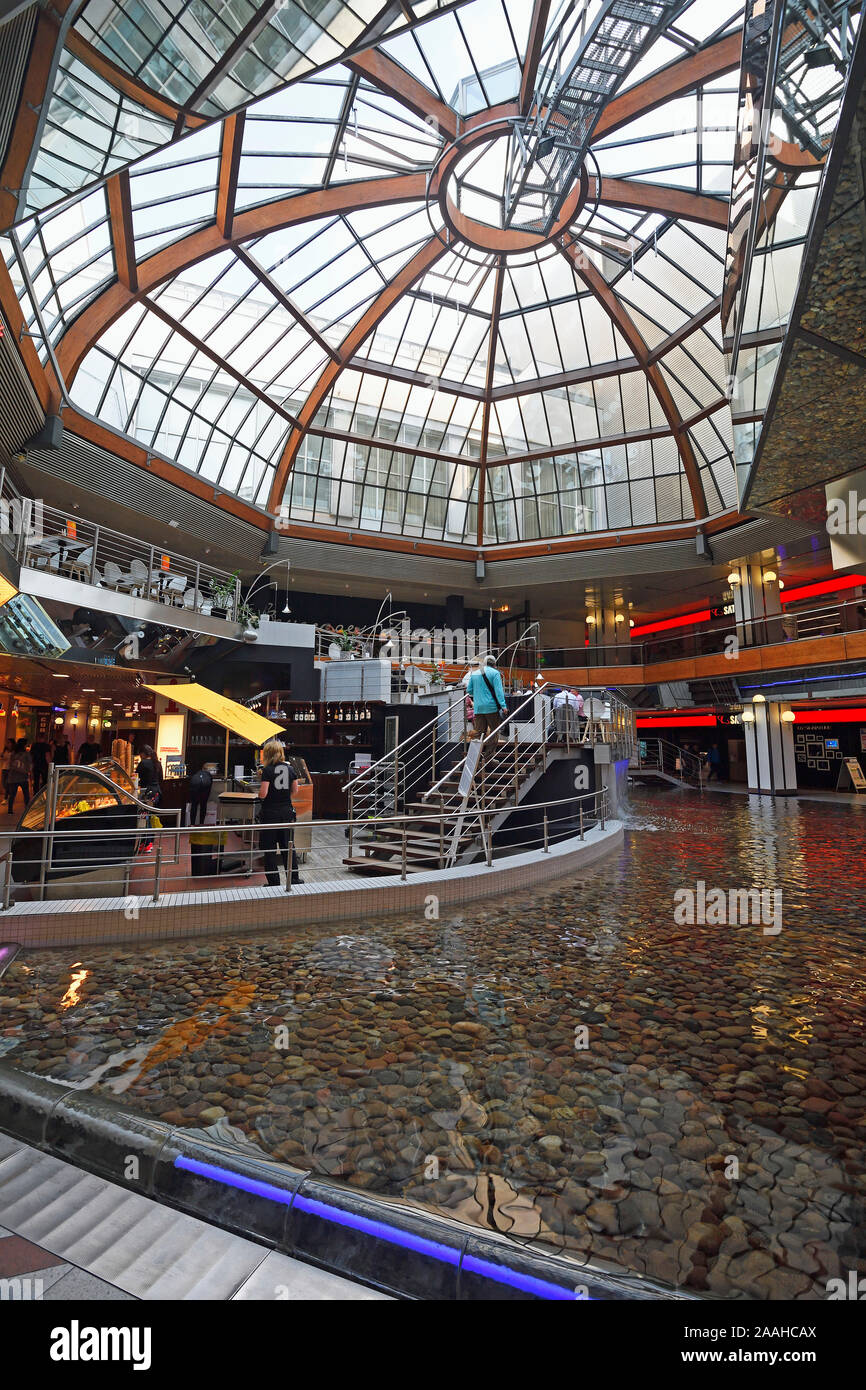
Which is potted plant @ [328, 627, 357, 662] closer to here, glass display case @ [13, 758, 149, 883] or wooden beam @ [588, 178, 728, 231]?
glass display case @ [13, 758, 149, 883]

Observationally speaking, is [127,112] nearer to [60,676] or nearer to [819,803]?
[60,676]

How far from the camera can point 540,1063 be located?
391 cm

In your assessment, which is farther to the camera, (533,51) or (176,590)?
(176,590)

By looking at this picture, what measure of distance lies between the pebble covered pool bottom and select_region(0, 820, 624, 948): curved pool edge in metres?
0.27

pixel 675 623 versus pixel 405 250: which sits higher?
pixel 405 250

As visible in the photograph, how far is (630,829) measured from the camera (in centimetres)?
1462

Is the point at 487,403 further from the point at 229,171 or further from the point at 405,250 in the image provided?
the point at 229,171

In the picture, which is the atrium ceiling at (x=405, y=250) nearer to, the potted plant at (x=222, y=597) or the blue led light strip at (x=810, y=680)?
the potted plant at (x=222, y=597)

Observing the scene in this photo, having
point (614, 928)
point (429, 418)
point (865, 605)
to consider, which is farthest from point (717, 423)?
point (614, 928)

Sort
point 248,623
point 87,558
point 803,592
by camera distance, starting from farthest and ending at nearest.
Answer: point 803,592 < point 248,623 < point 87,558

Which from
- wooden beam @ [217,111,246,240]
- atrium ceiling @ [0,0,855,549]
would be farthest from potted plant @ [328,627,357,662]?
wooden beam @ [217,111,246,240]

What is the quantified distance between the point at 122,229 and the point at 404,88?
7.07 meters

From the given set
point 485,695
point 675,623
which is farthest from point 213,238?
point 675,623

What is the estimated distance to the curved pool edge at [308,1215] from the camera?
7.12 ft
